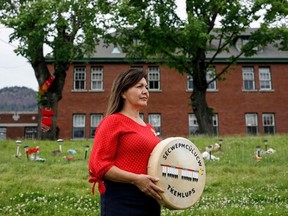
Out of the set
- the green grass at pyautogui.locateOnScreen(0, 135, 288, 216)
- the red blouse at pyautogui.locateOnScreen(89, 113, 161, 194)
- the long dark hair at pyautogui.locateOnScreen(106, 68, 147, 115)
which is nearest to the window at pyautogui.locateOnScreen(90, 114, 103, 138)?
the green grass at pyautogui.locateOnScreen(0, 135, 288, 216)

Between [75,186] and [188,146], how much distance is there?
6.14m

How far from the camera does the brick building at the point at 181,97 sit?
34094 millimetres

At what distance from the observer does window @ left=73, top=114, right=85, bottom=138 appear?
33.8 meters

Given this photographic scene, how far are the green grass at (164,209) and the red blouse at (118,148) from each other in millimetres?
3511

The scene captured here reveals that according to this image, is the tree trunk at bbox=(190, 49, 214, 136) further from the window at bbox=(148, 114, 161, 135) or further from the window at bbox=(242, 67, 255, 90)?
the window at bbox=(242, 67, 255, 90)

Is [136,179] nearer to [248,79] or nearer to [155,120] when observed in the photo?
[155,120]

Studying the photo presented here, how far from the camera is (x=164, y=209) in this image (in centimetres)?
658

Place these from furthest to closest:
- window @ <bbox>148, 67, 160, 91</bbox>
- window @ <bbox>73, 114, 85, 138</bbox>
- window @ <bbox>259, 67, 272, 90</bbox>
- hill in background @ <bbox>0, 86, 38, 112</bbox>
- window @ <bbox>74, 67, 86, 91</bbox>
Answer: hill in background @ <bbox>0, 86, 38, 112</bbox> < window @ <bbox>259, 67, 272, 90</bbox> < window @ <bbox>148, 67, 160, 91</bbox> < window @ <bbox>74, 67, 86, 91</bbox> < window @ <bbox>73, 114, 85, 138</bbox>

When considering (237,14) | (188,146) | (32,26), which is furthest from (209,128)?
(188,146)

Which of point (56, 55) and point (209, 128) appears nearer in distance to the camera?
point (56, 55)

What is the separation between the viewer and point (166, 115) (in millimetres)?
34344

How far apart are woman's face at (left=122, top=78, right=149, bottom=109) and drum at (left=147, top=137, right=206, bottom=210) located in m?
0.35

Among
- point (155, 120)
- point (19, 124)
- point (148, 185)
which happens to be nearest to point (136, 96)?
point (148, 185)

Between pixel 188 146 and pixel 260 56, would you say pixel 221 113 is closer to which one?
pixel 260 56
